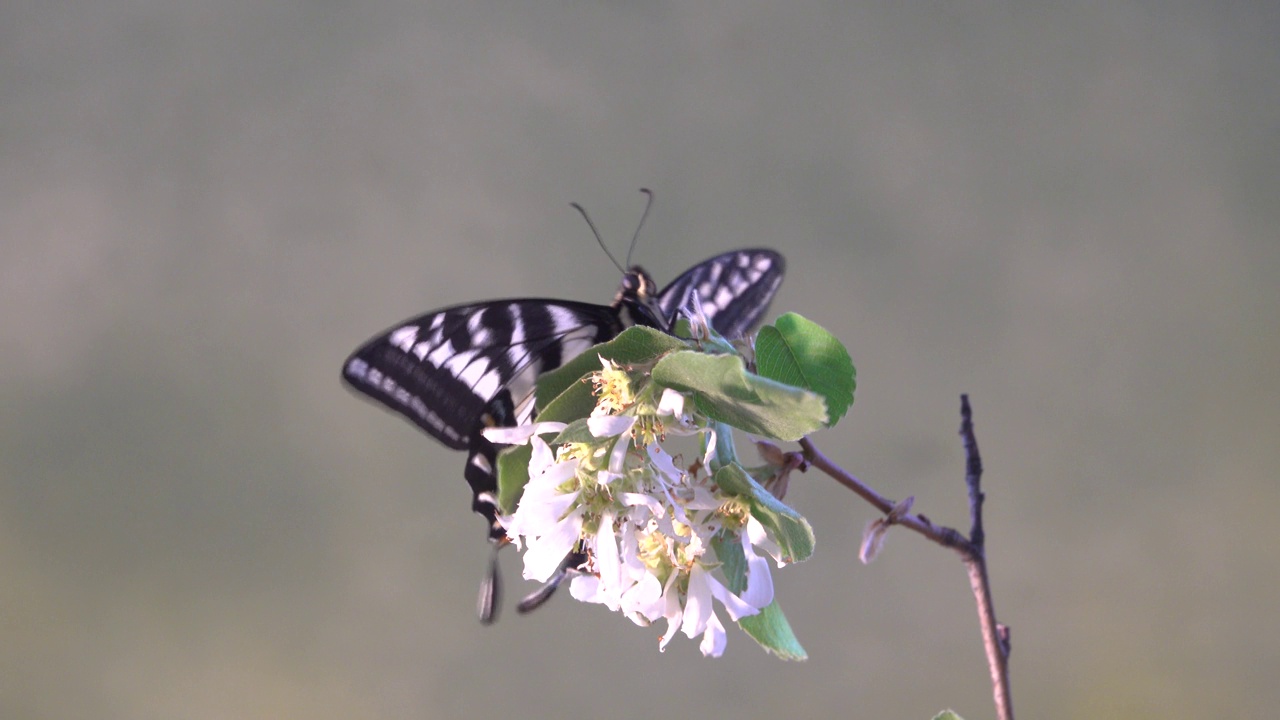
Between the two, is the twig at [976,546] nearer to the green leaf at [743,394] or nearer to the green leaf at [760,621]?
the green leaf at [760,621]

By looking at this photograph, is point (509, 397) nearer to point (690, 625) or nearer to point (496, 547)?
point (496, 547)

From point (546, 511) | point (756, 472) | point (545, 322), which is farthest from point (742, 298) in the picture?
point (546, 511)

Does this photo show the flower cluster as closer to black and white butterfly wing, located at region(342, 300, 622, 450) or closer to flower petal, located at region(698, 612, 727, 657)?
flower petal, located at region(698, 612, 727, 657)

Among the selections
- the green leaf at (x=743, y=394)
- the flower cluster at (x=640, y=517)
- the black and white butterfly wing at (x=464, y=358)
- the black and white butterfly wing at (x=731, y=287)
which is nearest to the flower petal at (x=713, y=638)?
the flower cluster at (x=640, y=517)

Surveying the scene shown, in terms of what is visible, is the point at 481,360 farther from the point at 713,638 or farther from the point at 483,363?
the point at 713,638

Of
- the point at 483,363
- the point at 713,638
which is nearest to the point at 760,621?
the point at 713,638

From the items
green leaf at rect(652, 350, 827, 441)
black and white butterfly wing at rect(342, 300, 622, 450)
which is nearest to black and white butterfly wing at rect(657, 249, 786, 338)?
black and white butterfly wing at rect(342, 300, 622, 450)
